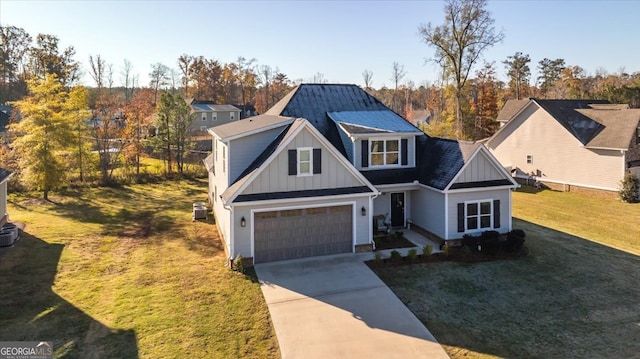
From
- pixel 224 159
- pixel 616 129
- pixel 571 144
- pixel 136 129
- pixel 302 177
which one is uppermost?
pixel 136 129

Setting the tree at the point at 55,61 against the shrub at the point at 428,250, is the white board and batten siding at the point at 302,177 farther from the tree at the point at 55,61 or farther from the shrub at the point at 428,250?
the tree at the point at 55,61

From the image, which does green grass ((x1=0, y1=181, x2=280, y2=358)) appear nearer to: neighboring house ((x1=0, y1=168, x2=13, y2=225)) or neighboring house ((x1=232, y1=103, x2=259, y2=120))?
neighboring house ((x1=0, y1=168, x2=13, y2=225))

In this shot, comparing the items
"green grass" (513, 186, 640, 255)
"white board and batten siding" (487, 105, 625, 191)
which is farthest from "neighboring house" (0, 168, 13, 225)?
"white board and batten siding" (487, 105, 625, 191)

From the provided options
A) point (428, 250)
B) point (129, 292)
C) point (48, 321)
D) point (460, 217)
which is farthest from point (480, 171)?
point (48, 321)

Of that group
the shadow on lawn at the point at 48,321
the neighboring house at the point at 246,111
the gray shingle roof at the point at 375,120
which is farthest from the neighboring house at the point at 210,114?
the shadow on lawn at the point at 48,321

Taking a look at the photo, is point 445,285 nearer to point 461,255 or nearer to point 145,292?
point 461,255

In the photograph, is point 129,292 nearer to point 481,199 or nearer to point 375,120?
point 375,120

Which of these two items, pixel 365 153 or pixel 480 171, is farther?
pixel 365 153
